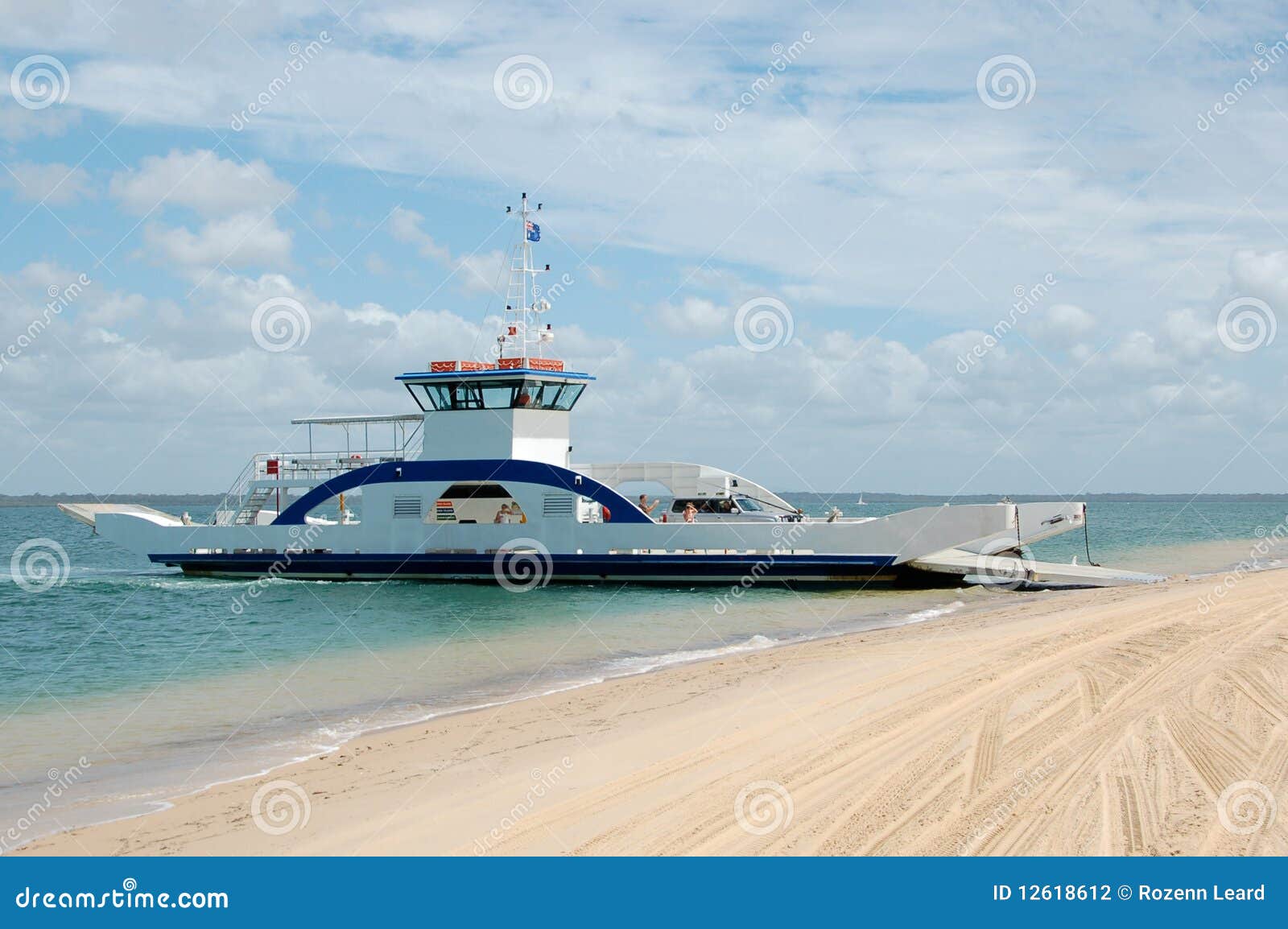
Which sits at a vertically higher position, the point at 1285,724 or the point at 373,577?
the point at 373,577

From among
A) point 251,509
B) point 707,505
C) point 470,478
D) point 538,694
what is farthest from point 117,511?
point 538,694

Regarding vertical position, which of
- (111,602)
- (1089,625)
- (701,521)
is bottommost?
(1089,625)

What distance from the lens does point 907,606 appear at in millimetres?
22906

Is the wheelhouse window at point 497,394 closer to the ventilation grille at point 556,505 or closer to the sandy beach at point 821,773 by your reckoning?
the ventilation grille at point 556,505

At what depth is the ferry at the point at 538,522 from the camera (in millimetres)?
25031

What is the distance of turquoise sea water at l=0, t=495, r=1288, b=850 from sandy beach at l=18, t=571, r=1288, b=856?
1.21 metres

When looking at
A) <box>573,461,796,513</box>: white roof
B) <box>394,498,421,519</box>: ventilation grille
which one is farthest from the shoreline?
<box>394,498,421,519</box>: ventilation grille

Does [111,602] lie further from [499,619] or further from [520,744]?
[520,744]

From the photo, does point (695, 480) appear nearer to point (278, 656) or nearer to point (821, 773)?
point (278, 656)

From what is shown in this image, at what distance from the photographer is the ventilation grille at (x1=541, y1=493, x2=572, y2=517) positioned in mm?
26359

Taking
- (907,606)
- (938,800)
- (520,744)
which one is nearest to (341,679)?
(520,744)

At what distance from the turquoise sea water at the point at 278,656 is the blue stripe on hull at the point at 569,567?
16.6 inches

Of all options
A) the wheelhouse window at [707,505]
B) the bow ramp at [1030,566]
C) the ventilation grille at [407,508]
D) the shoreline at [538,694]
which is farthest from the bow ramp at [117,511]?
the bow ramp at [1030,566]

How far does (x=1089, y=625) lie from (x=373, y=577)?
59.2 ft
